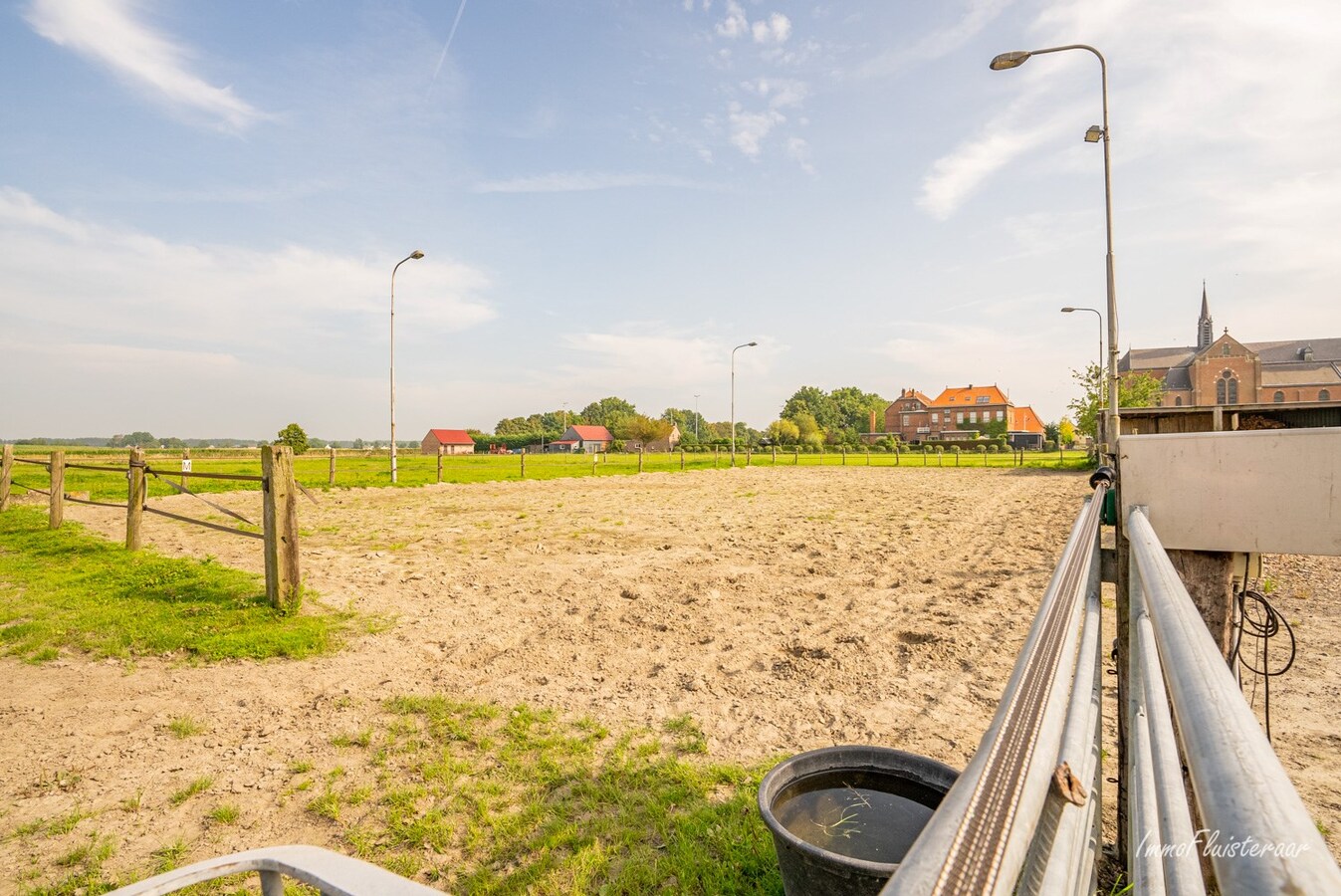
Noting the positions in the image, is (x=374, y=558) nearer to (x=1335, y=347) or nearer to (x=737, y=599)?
(x=737, y=599)

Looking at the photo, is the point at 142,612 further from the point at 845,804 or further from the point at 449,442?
the point at 449,442

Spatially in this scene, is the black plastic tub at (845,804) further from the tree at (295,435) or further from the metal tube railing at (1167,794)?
the tree at (295,435)

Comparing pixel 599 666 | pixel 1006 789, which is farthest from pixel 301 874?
pixel 599 666

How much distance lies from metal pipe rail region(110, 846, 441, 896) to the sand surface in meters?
2.15

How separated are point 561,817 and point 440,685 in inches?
88.4

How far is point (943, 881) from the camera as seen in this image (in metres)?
0.78

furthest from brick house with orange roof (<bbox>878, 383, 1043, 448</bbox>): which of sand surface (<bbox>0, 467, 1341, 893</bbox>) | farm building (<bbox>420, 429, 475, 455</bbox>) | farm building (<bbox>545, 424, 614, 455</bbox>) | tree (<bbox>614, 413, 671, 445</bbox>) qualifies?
sand surface (<bbox>0, 467, 1341, 893</bbox>)

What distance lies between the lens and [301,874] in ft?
5.14

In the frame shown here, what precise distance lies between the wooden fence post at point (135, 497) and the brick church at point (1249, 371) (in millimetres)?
79229

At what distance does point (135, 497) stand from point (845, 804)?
38.0 feet

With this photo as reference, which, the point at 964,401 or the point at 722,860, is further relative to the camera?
the point at 964,401

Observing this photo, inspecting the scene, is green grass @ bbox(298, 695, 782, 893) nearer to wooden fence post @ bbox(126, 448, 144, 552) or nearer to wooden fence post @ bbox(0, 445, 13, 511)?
wooden fence post @ bbox(126, 448, 144, 552)

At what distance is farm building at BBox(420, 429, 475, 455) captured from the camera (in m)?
112

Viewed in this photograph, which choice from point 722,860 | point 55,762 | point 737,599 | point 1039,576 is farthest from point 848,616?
point 55,762
